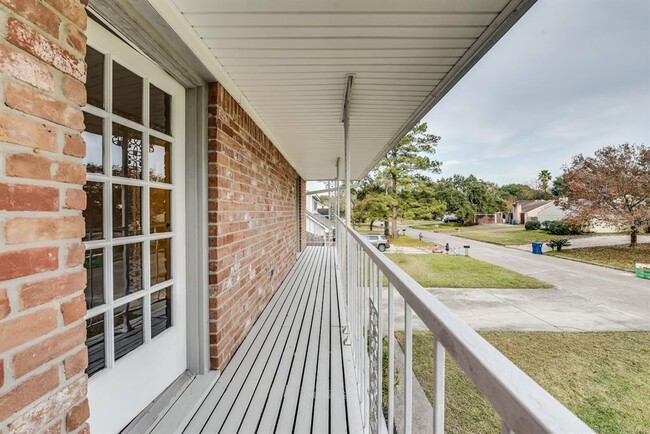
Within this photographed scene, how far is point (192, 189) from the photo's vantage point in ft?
6.32

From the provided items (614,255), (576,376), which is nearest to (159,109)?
(576,376)

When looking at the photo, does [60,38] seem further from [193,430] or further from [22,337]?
[193,430]

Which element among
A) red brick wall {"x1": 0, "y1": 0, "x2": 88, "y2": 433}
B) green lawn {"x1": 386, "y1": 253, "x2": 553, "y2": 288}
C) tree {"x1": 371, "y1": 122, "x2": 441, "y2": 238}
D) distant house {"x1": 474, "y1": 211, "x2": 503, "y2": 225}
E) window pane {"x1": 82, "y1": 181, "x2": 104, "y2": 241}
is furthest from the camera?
distant house {"x1": 474, "y1": 211, "x2": 503, "y2": 225}

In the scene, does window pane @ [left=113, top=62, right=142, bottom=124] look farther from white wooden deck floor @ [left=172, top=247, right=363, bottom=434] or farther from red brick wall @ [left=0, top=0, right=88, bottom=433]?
white wooden deck floor @ [left=172, top=247, right=363, bottom=434]

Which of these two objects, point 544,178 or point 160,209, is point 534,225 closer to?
point 544,178

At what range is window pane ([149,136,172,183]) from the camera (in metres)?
1.65

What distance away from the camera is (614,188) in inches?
593

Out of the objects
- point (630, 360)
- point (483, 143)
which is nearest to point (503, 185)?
point (483, 143)

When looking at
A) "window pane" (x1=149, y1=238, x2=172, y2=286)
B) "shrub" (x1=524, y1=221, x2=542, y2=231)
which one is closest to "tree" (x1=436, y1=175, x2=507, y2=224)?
"shrub" (x1=524, y1=221, x2=542, y2=231)

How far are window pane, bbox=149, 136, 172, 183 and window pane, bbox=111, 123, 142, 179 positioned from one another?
0.32 feet

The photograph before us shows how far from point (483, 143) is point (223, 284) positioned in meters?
57.3

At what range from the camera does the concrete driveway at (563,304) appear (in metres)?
6.79

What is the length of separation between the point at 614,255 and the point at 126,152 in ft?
68.4

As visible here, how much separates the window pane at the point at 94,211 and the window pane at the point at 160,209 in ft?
1.07
